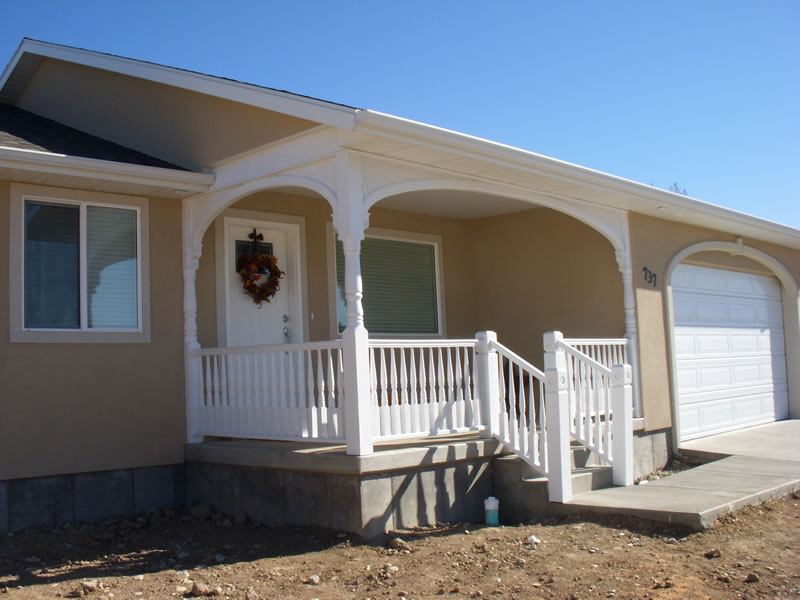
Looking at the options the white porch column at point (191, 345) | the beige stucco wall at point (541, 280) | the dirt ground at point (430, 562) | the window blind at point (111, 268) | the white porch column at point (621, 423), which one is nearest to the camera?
the dirt ground at point (430, 562)

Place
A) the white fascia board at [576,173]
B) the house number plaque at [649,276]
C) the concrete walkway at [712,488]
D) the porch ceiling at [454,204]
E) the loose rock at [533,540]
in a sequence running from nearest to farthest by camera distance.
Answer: the loose rock at [533,540] < the concrete walkway at [712,488] < the white fascia board at [576,173] < the porch ceiling at [454,204] < the house number plaque at [649,276]

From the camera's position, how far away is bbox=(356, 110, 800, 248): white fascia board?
21.2 feet

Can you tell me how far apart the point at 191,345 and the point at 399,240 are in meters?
3.31

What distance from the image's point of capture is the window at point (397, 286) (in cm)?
1013

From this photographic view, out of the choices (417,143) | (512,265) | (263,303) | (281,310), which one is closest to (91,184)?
(263,303)

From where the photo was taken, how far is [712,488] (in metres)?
7.32

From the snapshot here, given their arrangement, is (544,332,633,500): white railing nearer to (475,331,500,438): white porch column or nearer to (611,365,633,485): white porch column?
(611,365,633,485): white porch column

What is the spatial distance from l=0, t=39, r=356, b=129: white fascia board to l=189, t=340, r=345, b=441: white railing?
1845 millimetres

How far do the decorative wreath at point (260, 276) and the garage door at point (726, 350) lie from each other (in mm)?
5117

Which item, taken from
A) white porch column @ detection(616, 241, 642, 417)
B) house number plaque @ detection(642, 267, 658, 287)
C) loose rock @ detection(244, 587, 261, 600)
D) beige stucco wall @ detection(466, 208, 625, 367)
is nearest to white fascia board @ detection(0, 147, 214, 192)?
loose rock @ detection(244, 587, 261, 600)

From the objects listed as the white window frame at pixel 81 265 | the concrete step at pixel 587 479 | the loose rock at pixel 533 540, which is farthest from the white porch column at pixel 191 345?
the loose rock at pixel 533 540

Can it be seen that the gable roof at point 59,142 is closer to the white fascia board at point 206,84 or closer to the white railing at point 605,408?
the white fascia board at point 206,84

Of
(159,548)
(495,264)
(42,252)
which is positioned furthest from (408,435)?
(495,264)

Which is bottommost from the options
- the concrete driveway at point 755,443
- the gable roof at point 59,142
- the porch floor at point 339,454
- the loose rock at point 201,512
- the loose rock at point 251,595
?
the loose rock at point 251,595
